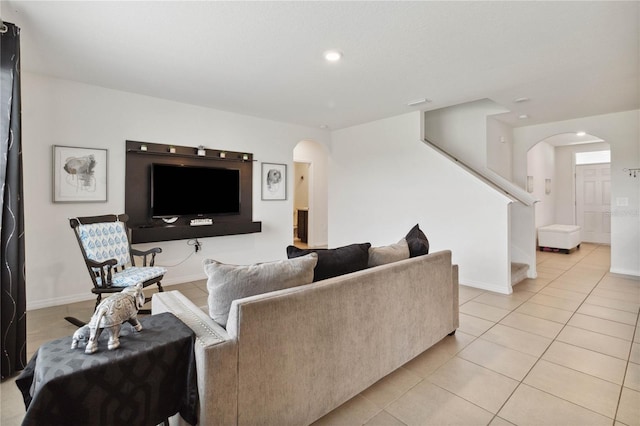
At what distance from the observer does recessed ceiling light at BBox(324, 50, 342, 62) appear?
2.82 m

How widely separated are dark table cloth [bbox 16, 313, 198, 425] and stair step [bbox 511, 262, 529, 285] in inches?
176

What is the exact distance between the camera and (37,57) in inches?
118

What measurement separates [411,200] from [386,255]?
116 inches

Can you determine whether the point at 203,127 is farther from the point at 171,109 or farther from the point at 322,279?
the point at 322,279

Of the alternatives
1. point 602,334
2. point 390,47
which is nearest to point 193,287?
point 390,47

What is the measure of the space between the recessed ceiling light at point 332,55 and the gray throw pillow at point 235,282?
2.10 meters

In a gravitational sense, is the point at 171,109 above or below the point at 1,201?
above

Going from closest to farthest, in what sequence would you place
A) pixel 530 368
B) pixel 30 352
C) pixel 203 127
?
pixel 530 368 < pixel 30 352 < pixel 203 127

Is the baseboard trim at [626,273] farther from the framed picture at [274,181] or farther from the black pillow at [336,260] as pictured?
the framed picture at [274,181]

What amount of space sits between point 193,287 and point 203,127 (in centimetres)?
230

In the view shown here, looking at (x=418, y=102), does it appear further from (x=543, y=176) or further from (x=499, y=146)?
(x=543, y=176)

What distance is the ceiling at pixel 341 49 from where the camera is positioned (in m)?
2.23

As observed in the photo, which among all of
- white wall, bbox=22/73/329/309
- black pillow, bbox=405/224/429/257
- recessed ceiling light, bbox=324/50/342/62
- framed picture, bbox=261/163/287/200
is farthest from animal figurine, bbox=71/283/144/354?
framed picture, bbox=261/163/287/200

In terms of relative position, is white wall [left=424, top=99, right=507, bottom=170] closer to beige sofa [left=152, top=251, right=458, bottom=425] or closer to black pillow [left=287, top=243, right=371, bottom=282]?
beige sofa [left=152, top=251, right=458, bottom=425]
